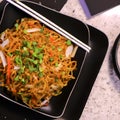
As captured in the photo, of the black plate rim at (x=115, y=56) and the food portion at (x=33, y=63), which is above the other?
the food portion at (x=33, y=63)

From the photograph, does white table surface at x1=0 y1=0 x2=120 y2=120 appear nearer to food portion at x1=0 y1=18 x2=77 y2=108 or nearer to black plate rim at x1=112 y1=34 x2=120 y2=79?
black plate rim at x1=112 y1=34 x2=120 y2=79

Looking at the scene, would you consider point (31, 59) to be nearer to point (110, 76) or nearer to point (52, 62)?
point (52, 62)

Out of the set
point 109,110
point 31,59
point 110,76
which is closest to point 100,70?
point 110,76

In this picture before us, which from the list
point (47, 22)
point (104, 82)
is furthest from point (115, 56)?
point (47, 22)

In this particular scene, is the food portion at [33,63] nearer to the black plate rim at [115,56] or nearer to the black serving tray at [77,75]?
the black serving tray at [77,75]

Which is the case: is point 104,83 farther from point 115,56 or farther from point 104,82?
point 115,56

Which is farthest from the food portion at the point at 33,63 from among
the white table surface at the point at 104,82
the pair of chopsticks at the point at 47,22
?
the white table surface at the point at 104,82
